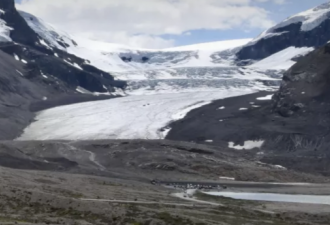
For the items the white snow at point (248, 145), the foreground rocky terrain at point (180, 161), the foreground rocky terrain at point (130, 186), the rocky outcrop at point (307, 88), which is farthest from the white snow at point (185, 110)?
the foreground rocky terrain at point (130, 186)

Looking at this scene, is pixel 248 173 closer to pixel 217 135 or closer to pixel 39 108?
pixel 217 135

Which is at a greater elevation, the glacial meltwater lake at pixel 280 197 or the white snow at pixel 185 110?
the white snow at pixel 185 110

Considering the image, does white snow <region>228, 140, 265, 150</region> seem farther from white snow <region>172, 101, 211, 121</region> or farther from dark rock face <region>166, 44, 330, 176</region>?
white snow <region>172, 101, 211, 121</region>

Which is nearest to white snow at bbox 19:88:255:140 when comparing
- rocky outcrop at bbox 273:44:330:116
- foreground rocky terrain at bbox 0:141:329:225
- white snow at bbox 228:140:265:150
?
white snow at bbox 228:140:265:150

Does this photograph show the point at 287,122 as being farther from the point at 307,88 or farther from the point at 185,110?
the point at 185,110

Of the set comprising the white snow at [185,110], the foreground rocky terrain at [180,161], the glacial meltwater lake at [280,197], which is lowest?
the glacial meltwater lake at [280,197]

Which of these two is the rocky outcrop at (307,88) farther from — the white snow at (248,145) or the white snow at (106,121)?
the white snow at (106,121)

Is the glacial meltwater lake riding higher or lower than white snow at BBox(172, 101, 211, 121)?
lower

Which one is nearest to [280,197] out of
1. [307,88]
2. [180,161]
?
[180,161]
